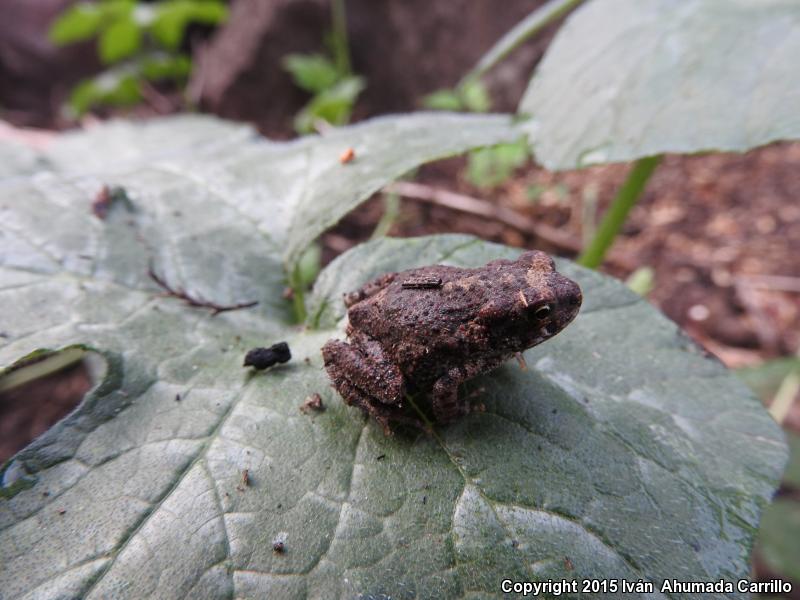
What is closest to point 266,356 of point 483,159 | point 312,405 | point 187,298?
point 312,405

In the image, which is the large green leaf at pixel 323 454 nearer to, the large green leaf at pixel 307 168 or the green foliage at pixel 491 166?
the large green leaf at pixel 307 168

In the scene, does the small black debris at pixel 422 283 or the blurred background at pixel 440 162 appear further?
the blurred background at pixel 440 162

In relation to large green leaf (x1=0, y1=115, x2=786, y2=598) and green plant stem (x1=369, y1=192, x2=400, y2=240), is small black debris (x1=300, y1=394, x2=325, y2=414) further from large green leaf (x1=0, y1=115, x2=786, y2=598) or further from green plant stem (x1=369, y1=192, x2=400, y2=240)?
green plant stem (x1=369, y1=192, x2=400, y2=240)

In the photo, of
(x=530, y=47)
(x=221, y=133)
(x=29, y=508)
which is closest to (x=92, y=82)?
(x=221, y=133)

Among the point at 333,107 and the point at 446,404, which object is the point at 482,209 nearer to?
the point at 333,107

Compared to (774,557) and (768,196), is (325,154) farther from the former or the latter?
(768,196)

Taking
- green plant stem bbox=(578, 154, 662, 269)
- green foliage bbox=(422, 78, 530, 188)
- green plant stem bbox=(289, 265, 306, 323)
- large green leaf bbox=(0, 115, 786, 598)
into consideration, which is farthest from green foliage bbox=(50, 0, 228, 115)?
green plant stem bbox=(578, 154, 662, 269)

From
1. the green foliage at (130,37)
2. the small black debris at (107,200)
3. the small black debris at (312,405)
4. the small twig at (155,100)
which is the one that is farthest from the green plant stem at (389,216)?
the small twig at (155,100)
